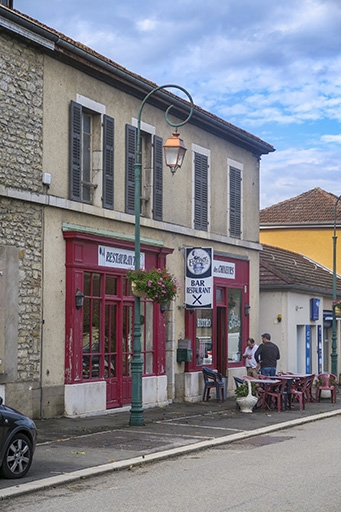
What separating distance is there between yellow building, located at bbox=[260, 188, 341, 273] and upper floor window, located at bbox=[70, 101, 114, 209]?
2356cm

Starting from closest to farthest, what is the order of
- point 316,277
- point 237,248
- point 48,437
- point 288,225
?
point 48,437 → point 237,248 → point 316,277 → point 288,225

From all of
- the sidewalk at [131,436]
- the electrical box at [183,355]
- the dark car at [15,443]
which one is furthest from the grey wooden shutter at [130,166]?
the dark car at [15,443]

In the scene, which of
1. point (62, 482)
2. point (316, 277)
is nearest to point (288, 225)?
point (316, 277)

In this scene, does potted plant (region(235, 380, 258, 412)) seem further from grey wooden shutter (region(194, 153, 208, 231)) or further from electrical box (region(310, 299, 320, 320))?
electrical box (region(310, 299, 320, 320))

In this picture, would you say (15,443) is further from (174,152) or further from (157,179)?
(157,179)

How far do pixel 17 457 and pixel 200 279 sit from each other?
501 inches

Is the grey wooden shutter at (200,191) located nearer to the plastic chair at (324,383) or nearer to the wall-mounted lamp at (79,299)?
the plastic chair at (324,383)

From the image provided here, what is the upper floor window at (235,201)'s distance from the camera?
86.6 feet

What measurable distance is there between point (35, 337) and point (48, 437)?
2.81m

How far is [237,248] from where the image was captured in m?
26.8

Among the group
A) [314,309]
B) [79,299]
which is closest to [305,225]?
[314,309]

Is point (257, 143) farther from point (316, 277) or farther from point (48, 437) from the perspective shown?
point (48, 437)

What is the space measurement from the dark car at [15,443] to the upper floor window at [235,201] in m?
15.9

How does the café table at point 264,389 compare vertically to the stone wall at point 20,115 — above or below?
below
